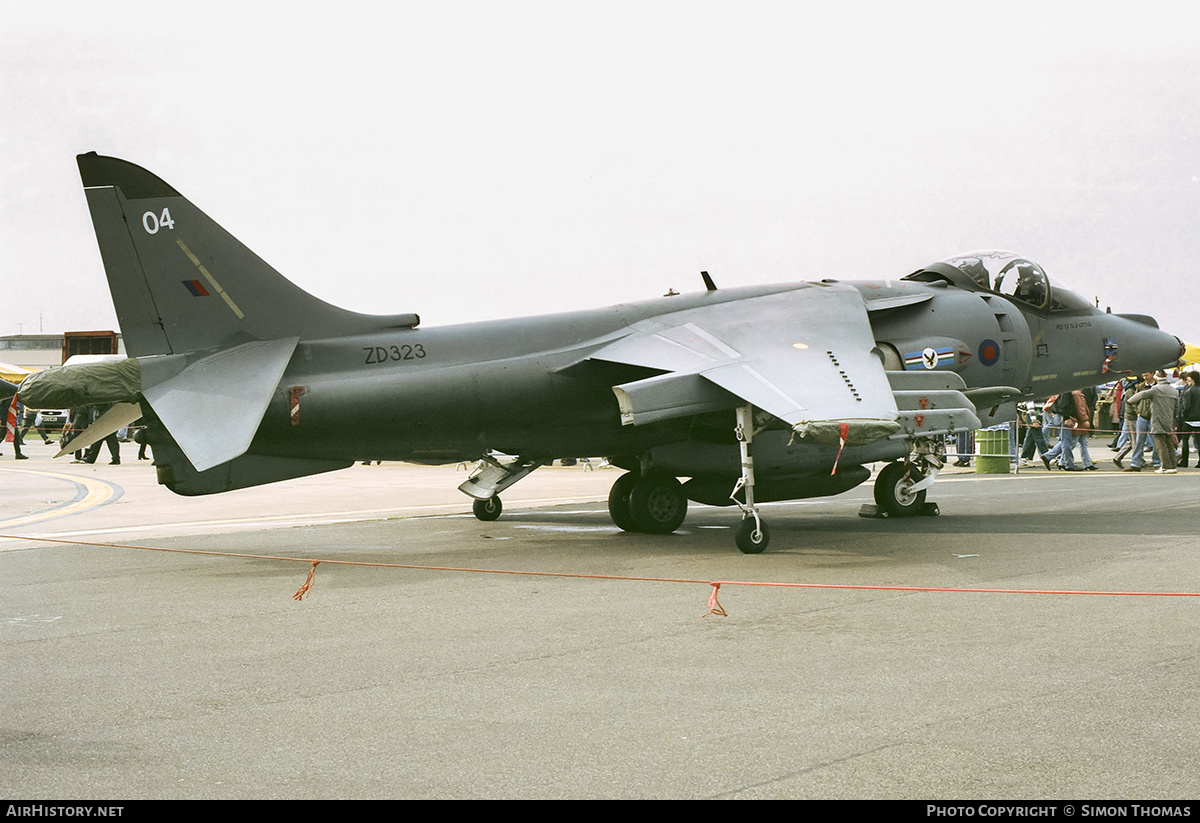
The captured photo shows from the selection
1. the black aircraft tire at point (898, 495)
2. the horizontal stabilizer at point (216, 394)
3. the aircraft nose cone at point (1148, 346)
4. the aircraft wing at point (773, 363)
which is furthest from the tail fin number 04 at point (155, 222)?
the aircraft nose cone at point (1148, 346)

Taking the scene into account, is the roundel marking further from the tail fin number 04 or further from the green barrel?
the green barrel

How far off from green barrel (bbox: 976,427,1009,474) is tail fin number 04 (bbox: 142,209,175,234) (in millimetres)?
18446

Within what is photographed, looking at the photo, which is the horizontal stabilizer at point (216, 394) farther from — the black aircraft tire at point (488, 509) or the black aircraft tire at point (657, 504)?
the black aircraft tire at point (657, 504)

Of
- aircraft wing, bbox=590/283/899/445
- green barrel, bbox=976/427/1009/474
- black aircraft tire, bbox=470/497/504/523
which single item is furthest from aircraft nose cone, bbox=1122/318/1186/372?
black aircraft tire, bbox=470/497/504/523

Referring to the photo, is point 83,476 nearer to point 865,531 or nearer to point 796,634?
point 865,531

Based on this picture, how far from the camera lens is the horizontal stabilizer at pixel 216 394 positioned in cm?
1020

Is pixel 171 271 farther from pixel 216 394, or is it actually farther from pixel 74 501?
pixel 74 501

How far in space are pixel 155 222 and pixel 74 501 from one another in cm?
988

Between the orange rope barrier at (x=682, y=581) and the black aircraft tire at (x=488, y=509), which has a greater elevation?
the orange rope barrier at (x=682, y=581)

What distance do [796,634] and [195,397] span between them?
6.35 m

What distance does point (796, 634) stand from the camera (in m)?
7.50

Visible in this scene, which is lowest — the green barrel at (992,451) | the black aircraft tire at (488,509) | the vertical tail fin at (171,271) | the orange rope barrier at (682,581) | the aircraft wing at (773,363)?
the green barrel at (992,451)

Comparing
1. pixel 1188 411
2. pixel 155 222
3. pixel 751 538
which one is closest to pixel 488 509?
pixel 751 538

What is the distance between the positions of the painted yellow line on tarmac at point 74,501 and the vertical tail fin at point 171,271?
5.71 metres
